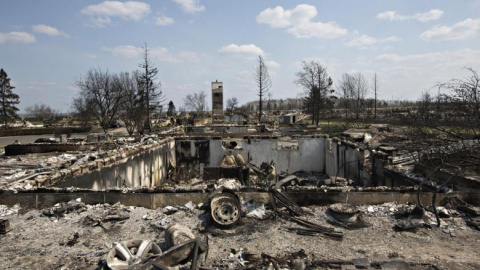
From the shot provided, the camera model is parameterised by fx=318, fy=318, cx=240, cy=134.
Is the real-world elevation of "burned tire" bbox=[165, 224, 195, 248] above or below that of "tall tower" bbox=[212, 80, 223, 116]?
below

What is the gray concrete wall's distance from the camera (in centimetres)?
951

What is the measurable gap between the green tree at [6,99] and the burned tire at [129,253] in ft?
144

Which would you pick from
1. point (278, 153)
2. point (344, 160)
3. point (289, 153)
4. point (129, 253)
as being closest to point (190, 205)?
point (129, 253)

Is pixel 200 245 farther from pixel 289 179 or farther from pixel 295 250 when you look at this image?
pixel 289 179

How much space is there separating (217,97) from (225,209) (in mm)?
32151

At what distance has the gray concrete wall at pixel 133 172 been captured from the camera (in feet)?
31.2

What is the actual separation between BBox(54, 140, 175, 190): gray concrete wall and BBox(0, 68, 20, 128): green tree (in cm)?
3336

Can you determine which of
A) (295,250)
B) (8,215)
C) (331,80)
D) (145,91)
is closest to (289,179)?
(295,250)

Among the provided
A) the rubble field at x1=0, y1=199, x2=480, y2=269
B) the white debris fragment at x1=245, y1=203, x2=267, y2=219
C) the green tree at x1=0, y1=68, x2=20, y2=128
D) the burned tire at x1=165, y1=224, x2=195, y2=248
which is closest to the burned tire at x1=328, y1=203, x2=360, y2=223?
the rubble field at x1=0, y1=199, x2=480, y2=269

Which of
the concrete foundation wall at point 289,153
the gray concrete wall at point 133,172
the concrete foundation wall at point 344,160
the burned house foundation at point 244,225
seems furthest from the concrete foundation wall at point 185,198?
the concrete foundation wall at point 289,153

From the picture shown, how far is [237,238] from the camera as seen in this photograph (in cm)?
555

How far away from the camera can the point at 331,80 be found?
3875 cm

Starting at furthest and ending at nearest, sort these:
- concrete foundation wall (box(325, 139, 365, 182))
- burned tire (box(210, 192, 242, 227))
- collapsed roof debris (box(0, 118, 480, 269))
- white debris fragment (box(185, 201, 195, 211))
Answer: concrete foundation wall (box(325, 139, 365, 182)) → white debris fragment (box(185, 201, 195, 211)) → burned tire (box(210, 192, 242, 227)) → collapsed roof debris (box(0, 118, 480, 269))

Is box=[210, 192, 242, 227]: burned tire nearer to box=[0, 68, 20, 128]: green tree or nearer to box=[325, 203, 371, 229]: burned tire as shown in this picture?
box=[325, 203, 371, 229]: burned tire
